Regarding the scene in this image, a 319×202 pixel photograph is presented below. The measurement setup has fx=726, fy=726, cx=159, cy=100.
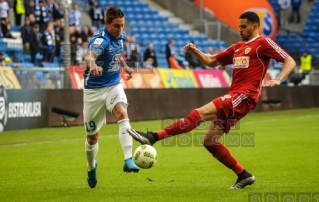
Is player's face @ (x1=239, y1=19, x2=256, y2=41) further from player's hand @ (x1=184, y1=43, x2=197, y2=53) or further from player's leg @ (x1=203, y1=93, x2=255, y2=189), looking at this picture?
player's leg @ (x1=203, y1=93, x2=255, y2=189)

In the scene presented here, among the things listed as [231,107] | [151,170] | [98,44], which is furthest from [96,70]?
[151,170]

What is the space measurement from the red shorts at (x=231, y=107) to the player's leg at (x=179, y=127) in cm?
11

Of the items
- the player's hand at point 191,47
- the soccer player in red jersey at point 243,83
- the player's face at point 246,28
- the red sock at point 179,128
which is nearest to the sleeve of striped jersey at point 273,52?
the soccer player in red jersey at point 243,83

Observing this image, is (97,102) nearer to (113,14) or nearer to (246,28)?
(113,14)

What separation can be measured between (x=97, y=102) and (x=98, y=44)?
2.59 feet

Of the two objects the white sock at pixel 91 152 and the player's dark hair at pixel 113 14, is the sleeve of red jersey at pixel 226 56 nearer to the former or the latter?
the player's dark hair at pixel 113 14

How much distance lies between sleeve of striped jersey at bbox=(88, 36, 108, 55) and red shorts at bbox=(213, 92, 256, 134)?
1635 millimetres

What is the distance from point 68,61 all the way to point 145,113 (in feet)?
12.3

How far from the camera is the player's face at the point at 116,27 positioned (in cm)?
954

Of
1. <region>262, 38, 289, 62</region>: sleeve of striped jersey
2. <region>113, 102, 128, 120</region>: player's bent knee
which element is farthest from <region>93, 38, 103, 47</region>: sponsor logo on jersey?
<region>262, 38, 289, 62</region>: sleeve of striped jersey

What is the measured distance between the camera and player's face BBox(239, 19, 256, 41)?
944 centimetres

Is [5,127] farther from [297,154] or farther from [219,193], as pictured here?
[219,193]

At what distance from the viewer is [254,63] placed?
944 cm

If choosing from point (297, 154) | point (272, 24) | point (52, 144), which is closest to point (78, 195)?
point (297, 154)
